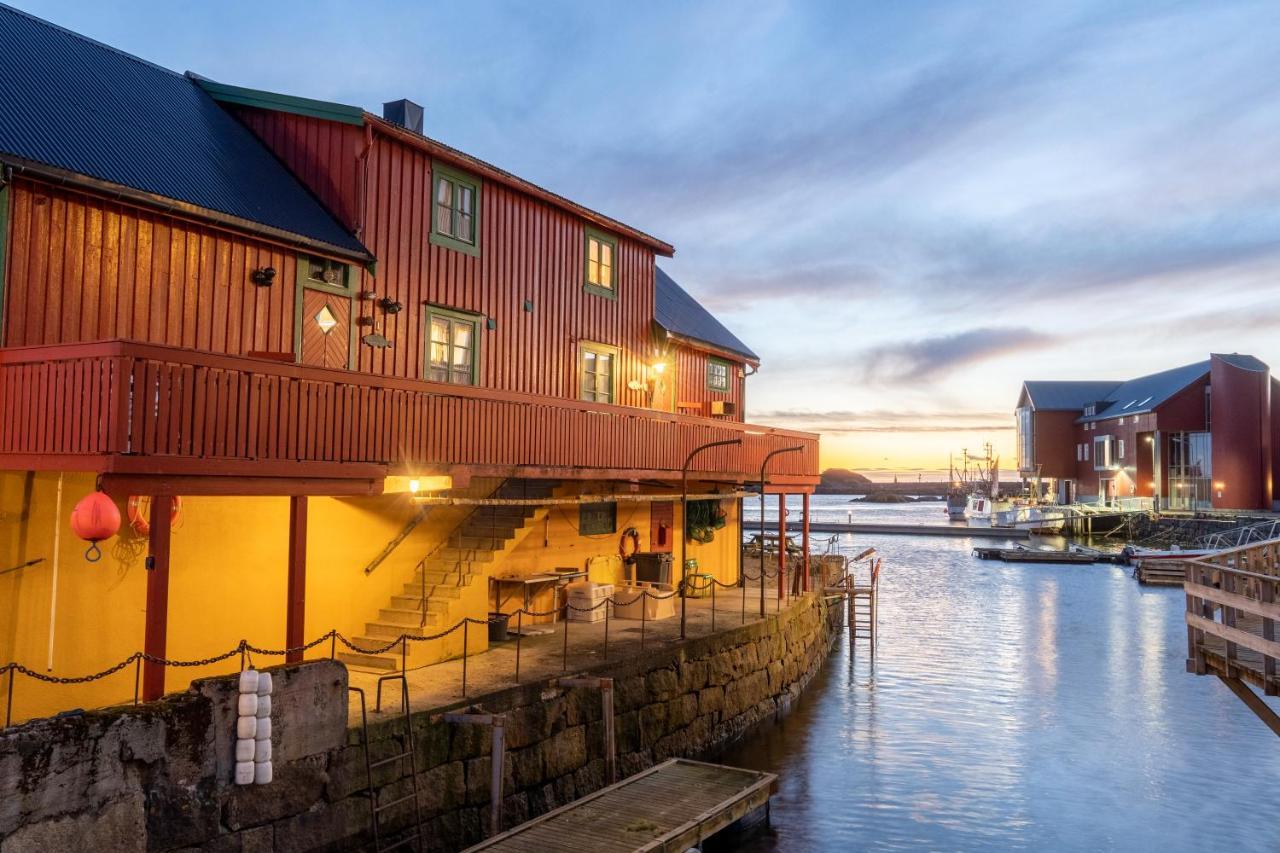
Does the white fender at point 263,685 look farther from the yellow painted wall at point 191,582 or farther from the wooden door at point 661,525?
the wooden door at point 661,525

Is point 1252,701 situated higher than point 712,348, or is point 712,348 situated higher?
point 712,348

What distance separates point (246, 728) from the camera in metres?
10.5

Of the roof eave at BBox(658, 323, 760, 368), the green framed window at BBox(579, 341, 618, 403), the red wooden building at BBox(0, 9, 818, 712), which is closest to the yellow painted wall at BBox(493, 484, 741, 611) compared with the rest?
the red wooden building at BBox(0, 9, 818, 712)

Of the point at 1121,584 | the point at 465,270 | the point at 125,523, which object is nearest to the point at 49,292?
the point at 125,523

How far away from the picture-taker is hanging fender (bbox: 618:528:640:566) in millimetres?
24656

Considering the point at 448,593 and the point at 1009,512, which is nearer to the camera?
the point at 448,593

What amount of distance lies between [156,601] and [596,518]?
13.7 metres

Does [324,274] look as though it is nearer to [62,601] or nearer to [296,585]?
[296,585]

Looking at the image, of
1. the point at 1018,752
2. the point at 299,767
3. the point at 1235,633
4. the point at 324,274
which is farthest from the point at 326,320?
the point at 1018,752

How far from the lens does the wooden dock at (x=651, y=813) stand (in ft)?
39.8

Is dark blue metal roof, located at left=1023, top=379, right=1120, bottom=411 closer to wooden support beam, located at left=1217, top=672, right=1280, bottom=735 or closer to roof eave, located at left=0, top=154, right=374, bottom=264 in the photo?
wooden support beam, located at left=1217, top=672, right=1280, bottom=735

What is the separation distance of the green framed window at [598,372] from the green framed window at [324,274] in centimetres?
748

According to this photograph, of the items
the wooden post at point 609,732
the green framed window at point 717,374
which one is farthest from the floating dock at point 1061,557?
the wooden post at point 609,732

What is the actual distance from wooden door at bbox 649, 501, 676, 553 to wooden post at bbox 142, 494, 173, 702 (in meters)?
16.2
